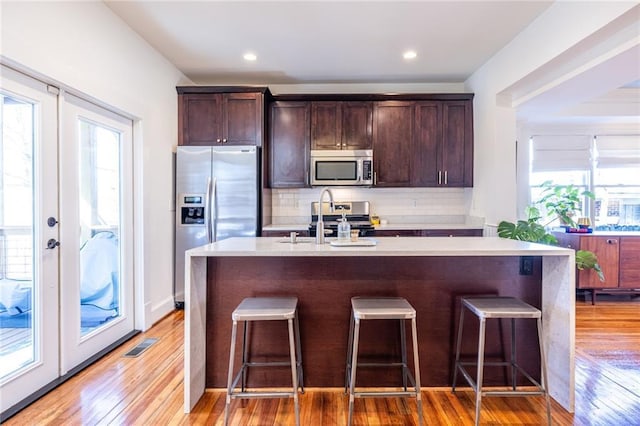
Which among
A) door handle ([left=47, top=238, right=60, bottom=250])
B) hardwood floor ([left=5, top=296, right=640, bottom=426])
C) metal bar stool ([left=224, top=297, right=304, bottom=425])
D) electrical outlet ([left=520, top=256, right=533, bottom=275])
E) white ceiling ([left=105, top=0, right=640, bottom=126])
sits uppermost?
white ceiling ([left=105, top=0, right=640, bottom=126])

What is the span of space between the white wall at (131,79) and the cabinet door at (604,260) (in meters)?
4.81

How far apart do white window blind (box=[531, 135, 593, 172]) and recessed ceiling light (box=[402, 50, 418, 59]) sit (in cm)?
255

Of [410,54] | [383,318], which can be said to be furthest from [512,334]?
[410,54]

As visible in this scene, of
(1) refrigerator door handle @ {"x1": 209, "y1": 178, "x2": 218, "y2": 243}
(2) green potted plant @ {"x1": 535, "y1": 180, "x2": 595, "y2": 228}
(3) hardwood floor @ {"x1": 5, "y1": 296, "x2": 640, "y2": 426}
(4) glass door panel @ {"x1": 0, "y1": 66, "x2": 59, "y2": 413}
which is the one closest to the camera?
(3) hardwood floor @ {"x1": 5, "y1": 296, "x2": 640, "y2": 426}

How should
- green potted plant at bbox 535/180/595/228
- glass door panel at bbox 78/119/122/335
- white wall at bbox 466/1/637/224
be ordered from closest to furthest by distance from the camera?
white wall at bbox 466/1/637/224, glass door panel at bbox 78/119/122/335, green potted plant at bbox 535/180/595/228

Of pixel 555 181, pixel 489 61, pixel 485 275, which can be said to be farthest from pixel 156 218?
pixel 555 181

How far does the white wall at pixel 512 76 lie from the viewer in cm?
229

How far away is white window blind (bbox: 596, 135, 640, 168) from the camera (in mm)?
4914

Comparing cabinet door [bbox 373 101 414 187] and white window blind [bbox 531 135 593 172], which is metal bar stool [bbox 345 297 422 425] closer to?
cabinet door [bbox 373 101 414 187]

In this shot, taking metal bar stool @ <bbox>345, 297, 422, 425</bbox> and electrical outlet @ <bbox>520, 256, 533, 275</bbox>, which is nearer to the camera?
metal bar stool @ <bbox>345, 297, 422, 425</bbox>

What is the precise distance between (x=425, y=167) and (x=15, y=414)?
4.16 meters

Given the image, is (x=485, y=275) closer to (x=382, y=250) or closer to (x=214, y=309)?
(x=382, y=250)

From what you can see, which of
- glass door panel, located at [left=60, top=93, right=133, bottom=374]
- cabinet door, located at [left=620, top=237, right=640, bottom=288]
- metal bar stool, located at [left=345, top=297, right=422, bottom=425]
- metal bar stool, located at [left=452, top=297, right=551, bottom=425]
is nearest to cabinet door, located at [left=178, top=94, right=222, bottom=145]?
glass door panel, located at [left=60, top=93, right=133, bottom=374]

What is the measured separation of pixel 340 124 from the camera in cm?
421
